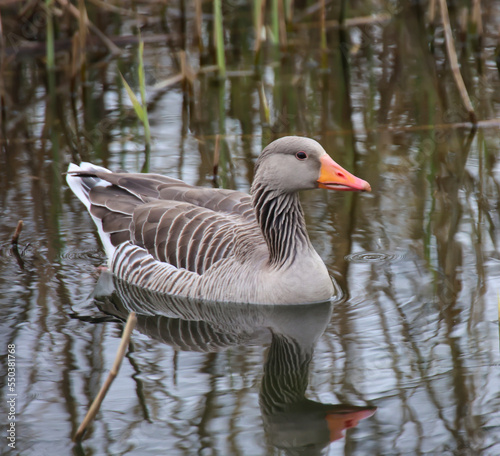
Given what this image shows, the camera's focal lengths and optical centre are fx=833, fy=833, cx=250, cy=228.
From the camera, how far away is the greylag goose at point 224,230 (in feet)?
23.5

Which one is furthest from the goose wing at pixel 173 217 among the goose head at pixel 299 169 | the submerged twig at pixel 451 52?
the submerged twig at pixel 451 52

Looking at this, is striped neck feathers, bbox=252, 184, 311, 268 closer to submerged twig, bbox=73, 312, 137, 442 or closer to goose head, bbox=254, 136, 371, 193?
goose head, bbox=254, 136, 371, 193

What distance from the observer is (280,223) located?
7.34 m

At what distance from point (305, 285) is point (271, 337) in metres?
0.59

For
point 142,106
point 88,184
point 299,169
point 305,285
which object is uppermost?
point 142,106

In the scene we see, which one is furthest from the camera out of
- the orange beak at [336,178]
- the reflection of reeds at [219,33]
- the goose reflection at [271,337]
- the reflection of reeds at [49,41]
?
the reflection of reeds at [49,41]

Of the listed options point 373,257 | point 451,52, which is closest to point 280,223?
point 373,257

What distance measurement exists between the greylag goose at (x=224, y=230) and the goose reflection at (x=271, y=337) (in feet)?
0.39

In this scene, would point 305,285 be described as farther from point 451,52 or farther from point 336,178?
point 451,52

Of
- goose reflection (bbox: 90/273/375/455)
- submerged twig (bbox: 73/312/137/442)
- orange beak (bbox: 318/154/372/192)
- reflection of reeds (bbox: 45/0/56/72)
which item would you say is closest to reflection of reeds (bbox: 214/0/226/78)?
reflection of reeds (bbox: 45/0/56/72)

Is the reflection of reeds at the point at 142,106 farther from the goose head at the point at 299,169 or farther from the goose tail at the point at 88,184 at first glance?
the goose head at the point at 299,169

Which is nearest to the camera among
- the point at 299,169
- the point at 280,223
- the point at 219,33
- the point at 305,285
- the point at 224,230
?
the point at 299,169

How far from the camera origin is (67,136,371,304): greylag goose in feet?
23.5

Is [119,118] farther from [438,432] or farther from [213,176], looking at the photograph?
[438,432]
